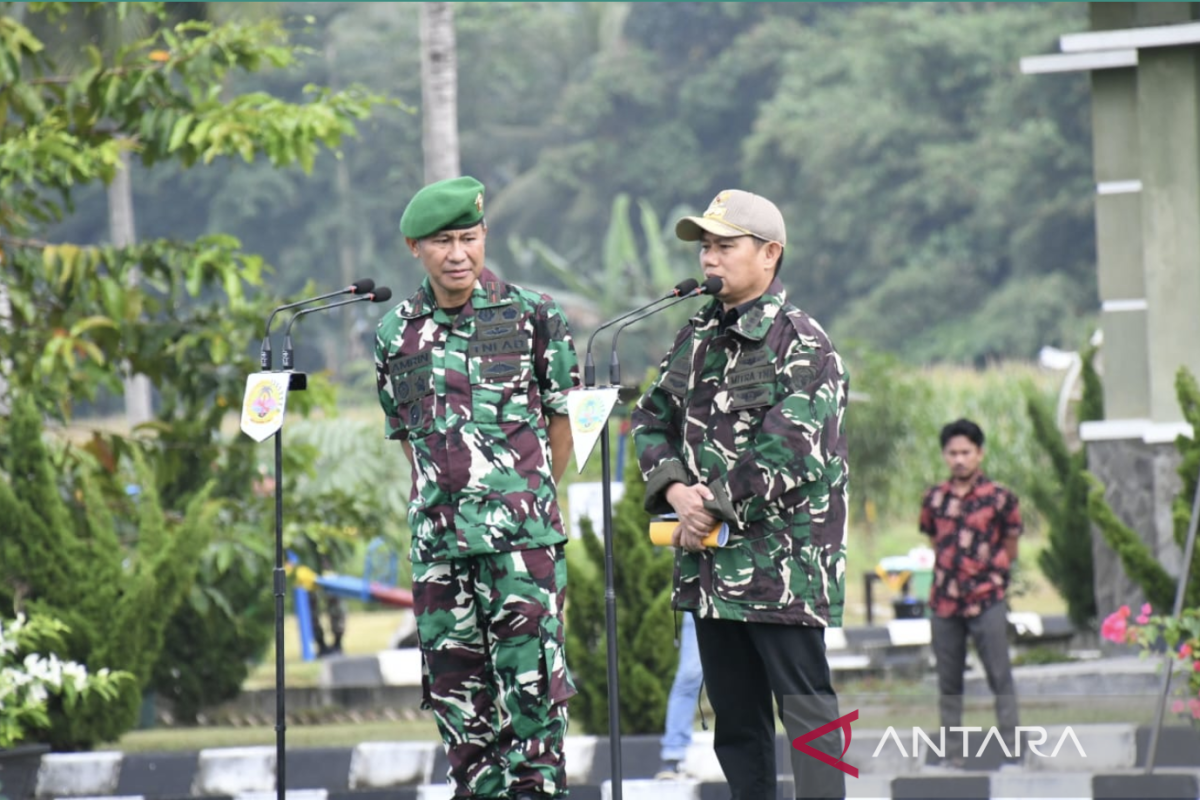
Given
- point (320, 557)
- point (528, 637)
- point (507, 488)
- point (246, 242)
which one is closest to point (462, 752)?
point (528, 637)

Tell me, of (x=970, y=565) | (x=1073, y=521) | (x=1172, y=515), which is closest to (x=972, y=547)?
(x=970, y=565)

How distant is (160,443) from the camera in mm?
9977

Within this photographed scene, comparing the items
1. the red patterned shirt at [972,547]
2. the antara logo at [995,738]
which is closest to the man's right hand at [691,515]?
the antara logo at [995,738]

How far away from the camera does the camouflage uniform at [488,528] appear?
5285 mm

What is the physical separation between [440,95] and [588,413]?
999cm

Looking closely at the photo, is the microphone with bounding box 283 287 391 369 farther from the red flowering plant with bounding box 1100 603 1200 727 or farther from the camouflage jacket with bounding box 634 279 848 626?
the red flowering plant with bounding box 1100 603 1200 727

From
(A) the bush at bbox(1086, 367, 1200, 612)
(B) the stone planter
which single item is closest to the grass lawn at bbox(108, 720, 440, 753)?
(B) the stone planter

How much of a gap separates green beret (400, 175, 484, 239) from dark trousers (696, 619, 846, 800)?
1.28 meters

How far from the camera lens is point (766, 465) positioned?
4.87 metres

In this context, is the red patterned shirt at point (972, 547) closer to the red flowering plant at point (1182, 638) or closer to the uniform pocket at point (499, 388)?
the red flowering plant at point (1182, 638)

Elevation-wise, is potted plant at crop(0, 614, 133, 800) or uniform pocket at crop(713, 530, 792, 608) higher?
uniform pocket at crop(713, 530, 792, 608)

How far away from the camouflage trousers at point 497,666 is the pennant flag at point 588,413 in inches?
17.5

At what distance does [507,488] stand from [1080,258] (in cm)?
3280

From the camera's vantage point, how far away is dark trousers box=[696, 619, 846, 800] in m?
4.90
